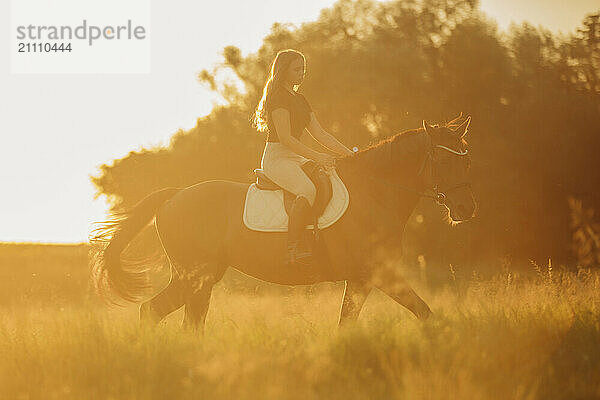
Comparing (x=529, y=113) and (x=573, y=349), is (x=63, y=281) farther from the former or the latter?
(x=573, y=349)

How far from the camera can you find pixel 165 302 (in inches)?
347

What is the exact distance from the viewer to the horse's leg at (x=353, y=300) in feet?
26.5

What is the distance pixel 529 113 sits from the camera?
21531mm

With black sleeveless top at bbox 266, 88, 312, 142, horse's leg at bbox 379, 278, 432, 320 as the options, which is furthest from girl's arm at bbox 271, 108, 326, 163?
horse's leg at bbox 379, 278, 432, 320

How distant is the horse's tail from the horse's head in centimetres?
335

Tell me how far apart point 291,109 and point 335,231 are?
4.79 ft

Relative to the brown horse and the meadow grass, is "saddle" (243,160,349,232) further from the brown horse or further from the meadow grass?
the meadow grass

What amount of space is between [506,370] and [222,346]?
8.02ft

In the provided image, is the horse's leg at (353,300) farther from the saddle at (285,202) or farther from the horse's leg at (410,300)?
the saddle at (285,202)

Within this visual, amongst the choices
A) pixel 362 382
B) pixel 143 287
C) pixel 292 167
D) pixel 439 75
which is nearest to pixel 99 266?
pixel 143 287

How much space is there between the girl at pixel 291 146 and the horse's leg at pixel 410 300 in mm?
1044

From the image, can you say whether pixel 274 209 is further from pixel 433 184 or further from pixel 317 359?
pixel 317 359

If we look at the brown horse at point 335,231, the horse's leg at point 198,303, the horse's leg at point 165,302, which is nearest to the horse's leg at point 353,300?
the brown horse at point 335,231

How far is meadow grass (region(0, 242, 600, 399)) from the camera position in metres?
5.58
